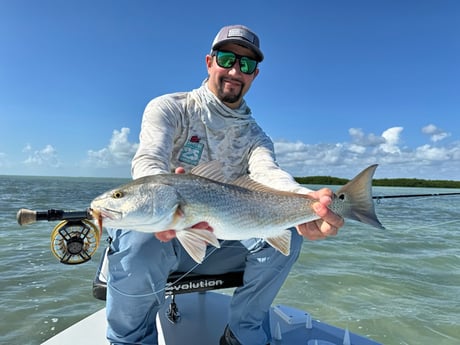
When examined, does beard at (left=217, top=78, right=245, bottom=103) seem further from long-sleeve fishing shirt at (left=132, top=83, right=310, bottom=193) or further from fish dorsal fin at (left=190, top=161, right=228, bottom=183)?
fish dorsal fin at (left=190, top=161, right=228, bottom=183)

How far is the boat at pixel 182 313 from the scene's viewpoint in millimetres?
2119

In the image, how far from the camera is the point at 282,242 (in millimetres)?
2260

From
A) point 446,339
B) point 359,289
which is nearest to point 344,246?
Result: point 359,289

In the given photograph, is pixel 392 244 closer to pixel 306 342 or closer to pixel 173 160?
pixel 306 342

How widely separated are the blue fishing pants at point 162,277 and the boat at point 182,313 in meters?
0.11

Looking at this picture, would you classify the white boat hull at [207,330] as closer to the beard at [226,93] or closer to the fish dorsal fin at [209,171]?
the fish dorsal fin at [209,171]

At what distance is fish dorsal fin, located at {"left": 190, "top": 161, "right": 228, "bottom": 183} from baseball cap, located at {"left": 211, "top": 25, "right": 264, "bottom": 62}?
115 centimetres

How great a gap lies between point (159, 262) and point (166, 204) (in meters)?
0.39

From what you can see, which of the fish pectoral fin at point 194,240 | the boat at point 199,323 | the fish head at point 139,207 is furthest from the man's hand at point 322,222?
the fish head at point 139,207

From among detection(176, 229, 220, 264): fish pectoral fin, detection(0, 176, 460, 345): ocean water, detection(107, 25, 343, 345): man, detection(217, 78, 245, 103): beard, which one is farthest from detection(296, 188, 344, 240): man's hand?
detection(0, 176, 460, 345): ocean water

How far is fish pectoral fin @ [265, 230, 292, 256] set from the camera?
2.24 meters

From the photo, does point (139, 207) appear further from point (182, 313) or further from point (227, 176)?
point (182, 313)

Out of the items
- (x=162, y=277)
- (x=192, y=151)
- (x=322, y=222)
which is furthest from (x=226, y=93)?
(x=162, y=277)

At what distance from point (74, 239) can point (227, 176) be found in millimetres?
1270
